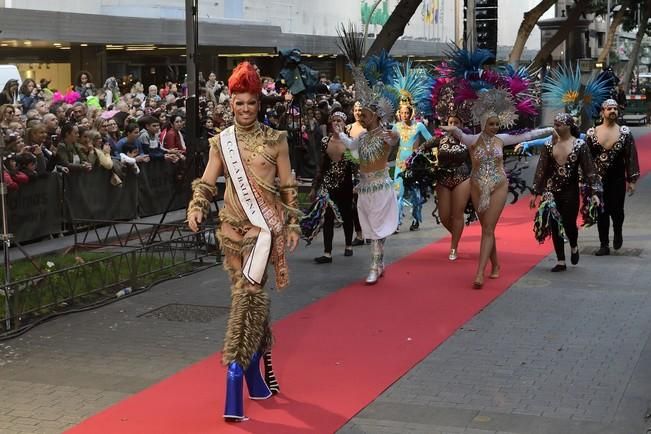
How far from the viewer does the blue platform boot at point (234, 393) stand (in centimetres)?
640

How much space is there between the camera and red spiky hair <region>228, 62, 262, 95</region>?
6531 mm

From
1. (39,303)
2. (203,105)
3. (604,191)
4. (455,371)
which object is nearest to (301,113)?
(203,105)

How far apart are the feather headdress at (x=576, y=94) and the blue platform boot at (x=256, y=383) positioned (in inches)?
290

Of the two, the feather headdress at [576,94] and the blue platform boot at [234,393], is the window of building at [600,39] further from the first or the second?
the blue platform boot at [234,393]

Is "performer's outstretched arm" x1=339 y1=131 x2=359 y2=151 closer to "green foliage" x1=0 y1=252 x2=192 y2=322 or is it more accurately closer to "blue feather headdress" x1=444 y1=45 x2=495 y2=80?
"blue feather headdress" x1=444 y1=45 x2=495 y2=80

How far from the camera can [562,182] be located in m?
11.5

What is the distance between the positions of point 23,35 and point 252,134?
55.6 feet

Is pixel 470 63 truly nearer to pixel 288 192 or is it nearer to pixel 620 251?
pixel 620 251

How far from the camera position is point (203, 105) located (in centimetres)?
1908

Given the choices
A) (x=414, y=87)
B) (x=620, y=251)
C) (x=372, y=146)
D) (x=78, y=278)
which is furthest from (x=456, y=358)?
(x=620, y=251)

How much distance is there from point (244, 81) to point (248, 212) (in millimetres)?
795

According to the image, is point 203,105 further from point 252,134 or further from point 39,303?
point 252,134

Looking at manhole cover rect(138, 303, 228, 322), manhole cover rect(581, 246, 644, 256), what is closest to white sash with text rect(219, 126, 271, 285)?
manhole cover rect(138, 303, 228, 322)

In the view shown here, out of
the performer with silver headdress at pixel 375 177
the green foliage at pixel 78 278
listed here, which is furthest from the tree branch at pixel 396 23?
the green foliage at pixel 78 278
